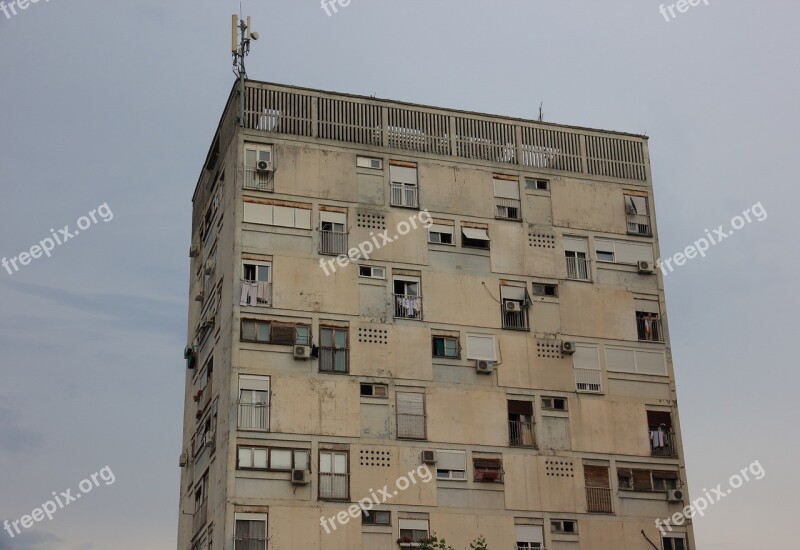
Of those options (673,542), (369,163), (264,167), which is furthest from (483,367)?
(264,167)

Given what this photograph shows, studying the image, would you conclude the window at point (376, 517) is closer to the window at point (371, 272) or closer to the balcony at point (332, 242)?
the window at point (371, 272)

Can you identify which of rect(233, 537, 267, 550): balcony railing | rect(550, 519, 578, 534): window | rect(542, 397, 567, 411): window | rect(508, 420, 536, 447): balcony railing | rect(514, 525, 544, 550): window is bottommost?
rect(233, 537, 267, 550): balcony railing

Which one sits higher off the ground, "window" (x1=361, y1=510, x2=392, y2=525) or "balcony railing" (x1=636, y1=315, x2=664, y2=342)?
"balcony railing" (x1=636, y1=315, x2=664, y2=342)

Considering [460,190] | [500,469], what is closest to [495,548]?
[500,469]

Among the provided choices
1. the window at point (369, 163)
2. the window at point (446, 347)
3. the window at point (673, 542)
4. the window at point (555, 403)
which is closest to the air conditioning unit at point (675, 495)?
the window at point (673, 542)

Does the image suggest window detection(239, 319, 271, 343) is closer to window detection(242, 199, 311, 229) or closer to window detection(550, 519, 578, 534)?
window detection(242, 199, 311, 229)

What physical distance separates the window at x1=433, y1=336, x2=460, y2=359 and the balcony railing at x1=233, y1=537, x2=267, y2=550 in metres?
9.49

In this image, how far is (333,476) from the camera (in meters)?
43.5

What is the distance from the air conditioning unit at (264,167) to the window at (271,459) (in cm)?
1037

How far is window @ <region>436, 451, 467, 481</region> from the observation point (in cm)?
4478

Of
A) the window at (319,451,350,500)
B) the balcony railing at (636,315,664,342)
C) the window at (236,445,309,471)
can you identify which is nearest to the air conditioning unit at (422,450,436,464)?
the window at (319,451,350,500)

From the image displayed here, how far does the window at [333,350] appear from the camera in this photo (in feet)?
147

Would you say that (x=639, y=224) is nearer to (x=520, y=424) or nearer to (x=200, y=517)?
(x=520, y=424)

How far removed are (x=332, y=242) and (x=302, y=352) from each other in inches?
181
